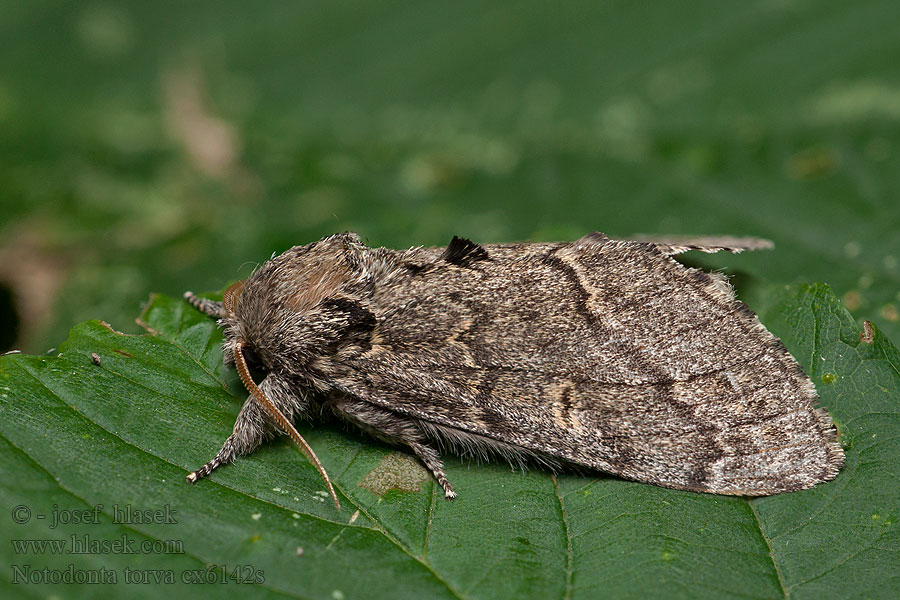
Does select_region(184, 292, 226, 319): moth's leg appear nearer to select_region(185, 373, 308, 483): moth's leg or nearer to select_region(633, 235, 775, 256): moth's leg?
select_region(185, 373, 308, 483): moth's leg

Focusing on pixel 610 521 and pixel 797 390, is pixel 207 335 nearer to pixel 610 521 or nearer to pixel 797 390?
pixel 610 521

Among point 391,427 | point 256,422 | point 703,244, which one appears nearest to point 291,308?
point 256,422

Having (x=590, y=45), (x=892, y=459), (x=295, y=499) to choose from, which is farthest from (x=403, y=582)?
(x=590, y=45)

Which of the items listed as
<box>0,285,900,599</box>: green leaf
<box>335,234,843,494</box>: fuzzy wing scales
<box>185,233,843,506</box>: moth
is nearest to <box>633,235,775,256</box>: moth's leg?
<box>185,233,843,506</box>: moth

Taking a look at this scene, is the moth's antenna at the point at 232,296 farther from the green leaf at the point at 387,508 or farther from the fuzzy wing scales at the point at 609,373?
the fuzzy wing scales at the point at 609,373

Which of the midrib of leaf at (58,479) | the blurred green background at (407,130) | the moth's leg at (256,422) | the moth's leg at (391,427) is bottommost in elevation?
the midrib of leaf at (58,479)

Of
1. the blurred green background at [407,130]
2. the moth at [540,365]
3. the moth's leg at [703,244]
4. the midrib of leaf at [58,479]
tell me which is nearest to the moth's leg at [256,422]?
the moth at [540,365]
